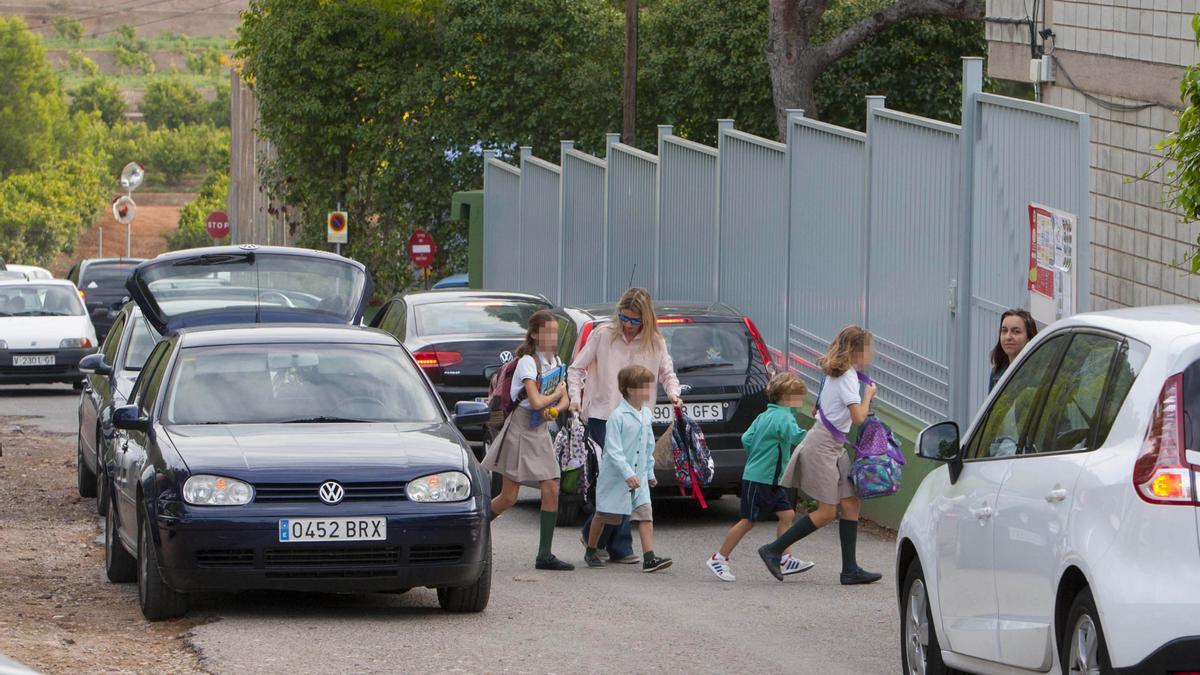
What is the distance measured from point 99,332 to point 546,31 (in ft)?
32.5

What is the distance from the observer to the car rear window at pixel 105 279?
127 ft

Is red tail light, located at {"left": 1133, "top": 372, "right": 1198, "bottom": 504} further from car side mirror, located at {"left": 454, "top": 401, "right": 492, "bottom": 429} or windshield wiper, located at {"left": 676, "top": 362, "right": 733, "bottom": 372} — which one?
windshield wiper, located at {"left": 676, "top": 362, "right": 733, "bottom": 372}

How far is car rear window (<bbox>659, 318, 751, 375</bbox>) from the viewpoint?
14469 millimetres

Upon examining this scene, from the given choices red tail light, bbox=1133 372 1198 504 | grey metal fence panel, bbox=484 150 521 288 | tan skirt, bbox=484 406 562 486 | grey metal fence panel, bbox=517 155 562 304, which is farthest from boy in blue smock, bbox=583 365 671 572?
grey metal fence panel, bbox=484 150 521 288

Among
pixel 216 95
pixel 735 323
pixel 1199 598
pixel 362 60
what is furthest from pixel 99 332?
pixel 216 95

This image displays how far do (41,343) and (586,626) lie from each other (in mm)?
19275

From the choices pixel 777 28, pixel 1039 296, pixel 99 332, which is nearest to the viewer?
pixel 1039 296

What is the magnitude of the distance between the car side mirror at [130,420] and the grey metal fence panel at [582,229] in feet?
42.1

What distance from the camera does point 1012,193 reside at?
1322cm

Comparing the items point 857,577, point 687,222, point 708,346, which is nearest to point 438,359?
point 687,222

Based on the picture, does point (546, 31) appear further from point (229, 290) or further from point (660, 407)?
point (660, 407)

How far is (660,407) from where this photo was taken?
1427 cm

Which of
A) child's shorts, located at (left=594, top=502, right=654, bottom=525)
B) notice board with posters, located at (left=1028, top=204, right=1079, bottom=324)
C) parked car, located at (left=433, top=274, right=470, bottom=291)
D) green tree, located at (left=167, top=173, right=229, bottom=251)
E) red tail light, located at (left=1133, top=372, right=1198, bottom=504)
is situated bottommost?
green tree, located at (left=167, top=173, right=229, bottom=251)

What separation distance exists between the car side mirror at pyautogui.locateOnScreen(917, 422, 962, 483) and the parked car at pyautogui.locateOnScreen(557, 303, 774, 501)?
6.56 meters
